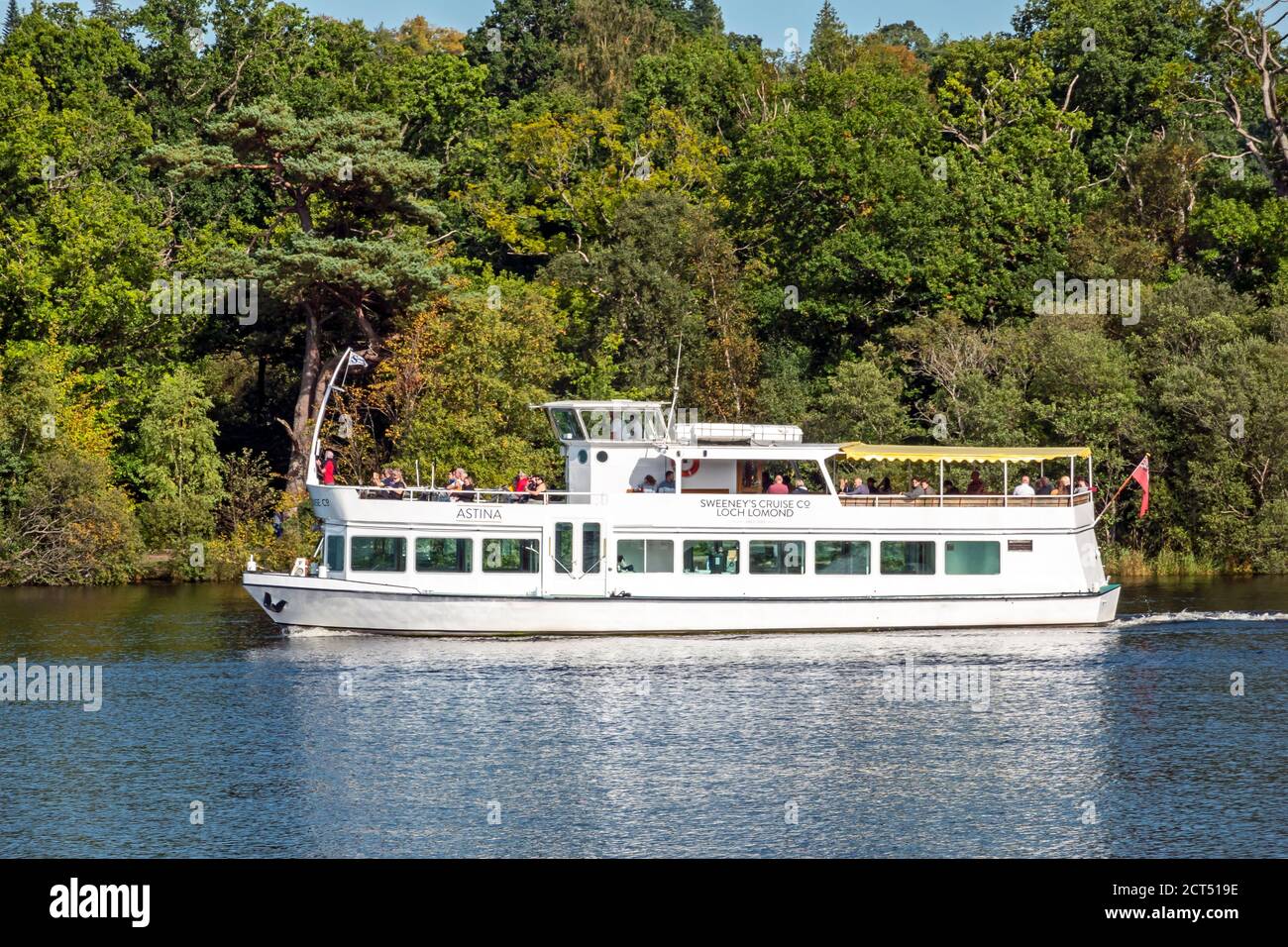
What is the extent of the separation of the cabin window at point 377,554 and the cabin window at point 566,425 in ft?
18.9

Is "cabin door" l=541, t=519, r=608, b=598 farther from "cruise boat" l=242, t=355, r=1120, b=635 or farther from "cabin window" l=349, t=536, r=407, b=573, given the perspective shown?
"cabin window" l=349, t=536, r=407, b=573

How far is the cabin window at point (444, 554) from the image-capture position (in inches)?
1795

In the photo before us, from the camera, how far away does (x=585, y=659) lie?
1697 inches

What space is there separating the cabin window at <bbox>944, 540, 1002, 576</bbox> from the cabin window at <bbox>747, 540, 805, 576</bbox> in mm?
4081

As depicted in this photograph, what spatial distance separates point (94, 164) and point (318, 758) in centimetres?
4478

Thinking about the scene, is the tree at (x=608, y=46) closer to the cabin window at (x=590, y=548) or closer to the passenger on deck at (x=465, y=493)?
the passenger on deck at (x=465, y=493)

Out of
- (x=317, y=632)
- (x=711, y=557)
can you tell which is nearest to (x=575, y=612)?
(x=711, y=557)

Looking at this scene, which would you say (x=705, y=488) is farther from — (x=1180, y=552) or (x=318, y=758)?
(x=1180, y=552)

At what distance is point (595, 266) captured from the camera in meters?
71.4

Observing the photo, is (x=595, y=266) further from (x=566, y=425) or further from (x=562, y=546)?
(x=562, y=546)

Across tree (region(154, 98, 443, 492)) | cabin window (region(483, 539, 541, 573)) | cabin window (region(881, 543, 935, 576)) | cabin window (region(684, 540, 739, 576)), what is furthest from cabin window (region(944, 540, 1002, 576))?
tree (region(154, 98, 443, 492))

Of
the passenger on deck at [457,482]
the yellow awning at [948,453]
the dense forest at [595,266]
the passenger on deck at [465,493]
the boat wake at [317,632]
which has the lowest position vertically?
the boat wake at [317,632]

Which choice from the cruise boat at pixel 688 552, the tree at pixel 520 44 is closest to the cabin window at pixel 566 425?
the cruise boat at pixel 688 552
